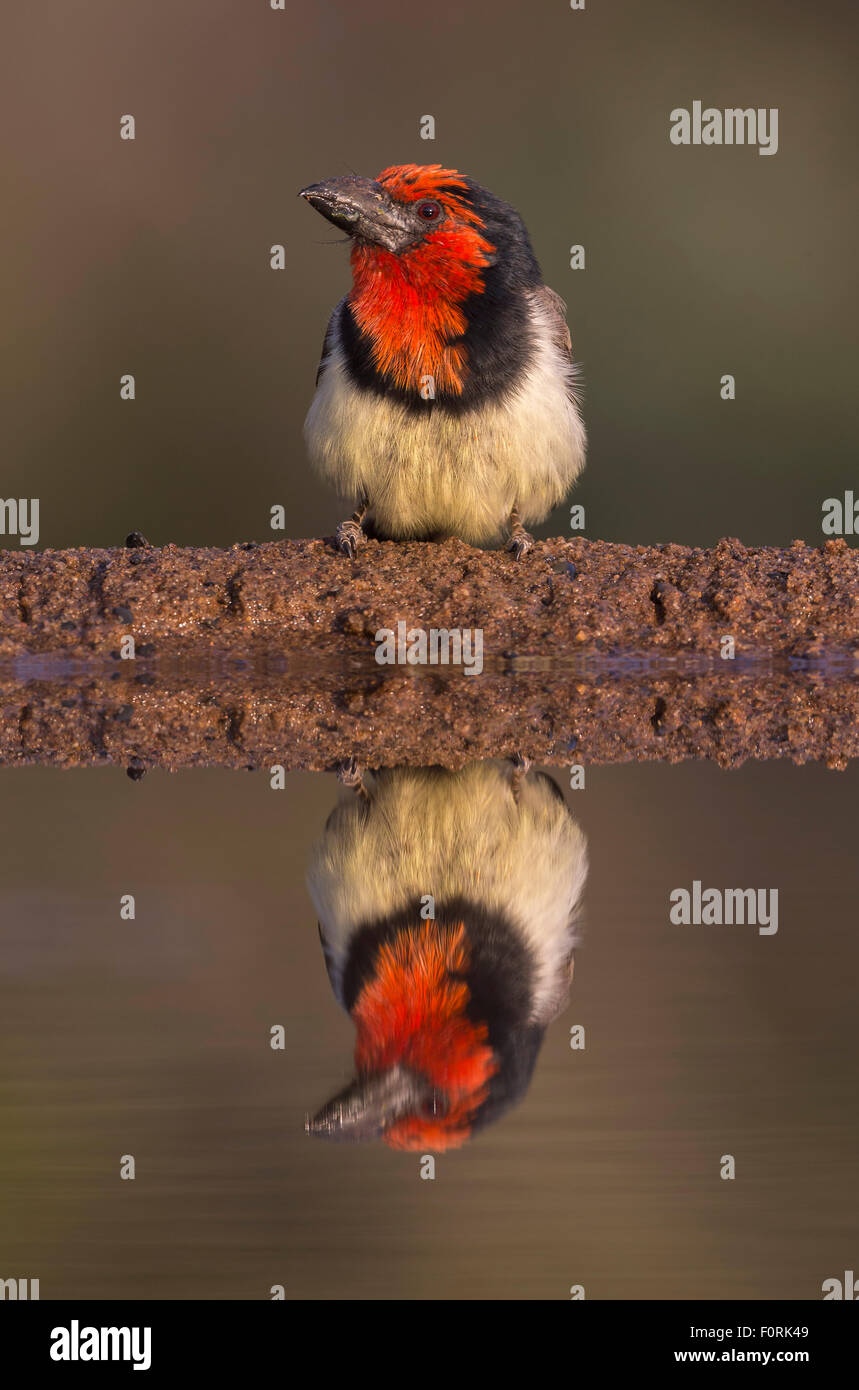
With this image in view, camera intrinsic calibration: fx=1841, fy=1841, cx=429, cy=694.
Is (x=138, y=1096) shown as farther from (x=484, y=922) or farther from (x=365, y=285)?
(x=365, y=285)

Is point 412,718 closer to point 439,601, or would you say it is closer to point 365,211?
point 439,601

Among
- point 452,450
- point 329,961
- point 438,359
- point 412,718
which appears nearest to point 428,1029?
point 329,961

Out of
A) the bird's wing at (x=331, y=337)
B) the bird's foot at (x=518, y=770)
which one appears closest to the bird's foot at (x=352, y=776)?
the bird's foot at (x=518, y=770)

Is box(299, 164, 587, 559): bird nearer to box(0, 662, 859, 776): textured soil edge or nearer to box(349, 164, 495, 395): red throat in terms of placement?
box(349, 164, 495, 395): red throat

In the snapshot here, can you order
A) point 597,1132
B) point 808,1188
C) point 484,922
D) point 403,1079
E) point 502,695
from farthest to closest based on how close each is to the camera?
point 502,695 < point 484,922 < point 403,1079 < point 597,1132 < point 808,1188

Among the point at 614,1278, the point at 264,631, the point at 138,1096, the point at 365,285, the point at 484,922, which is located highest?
the point at 365,285

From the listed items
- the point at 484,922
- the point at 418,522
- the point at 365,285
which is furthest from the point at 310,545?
the point at 484,922

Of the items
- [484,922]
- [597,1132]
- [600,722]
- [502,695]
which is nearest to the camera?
[597,1132]
